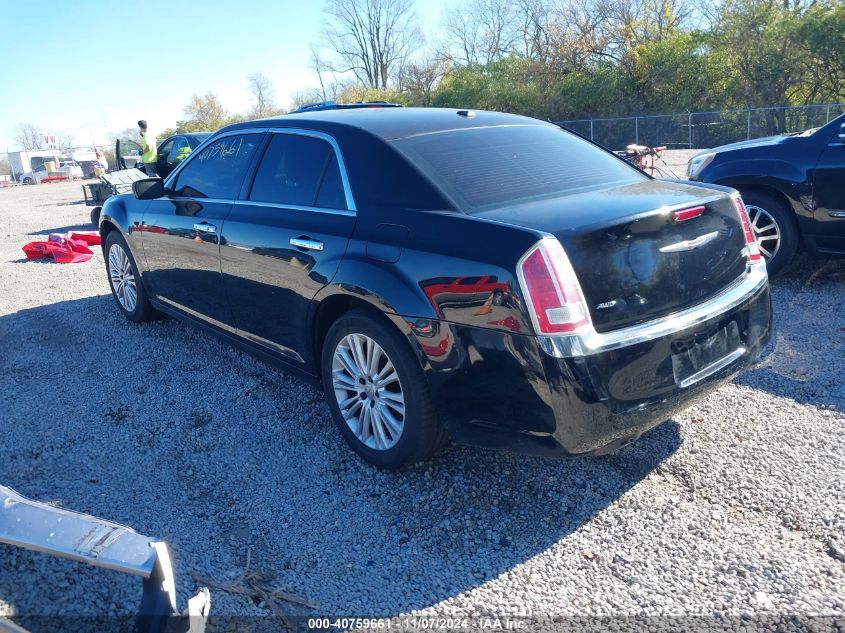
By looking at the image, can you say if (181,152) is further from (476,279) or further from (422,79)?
(422,79)

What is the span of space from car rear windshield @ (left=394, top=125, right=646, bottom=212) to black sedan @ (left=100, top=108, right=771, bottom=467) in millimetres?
14

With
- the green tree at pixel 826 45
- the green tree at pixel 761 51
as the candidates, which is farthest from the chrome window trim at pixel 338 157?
the green tree at pixel 761 51

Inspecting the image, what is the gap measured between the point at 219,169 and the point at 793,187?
483 centimetres

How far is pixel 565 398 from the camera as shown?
268 cm

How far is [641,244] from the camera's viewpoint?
2920 mm

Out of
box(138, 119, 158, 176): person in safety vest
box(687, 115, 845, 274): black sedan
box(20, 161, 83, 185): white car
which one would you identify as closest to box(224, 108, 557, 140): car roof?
box(687, 115, 845, 274): black sedan

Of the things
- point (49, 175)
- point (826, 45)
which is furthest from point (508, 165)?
point (49, 175)

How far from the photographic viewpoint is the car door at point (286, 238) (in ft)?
11.7

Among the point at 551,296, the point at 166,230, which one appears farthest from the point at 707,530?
the point at 166,230

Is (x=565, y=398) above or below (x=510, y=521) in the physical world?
above

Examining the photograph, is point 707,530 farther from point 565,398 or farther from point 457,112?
point 457,112

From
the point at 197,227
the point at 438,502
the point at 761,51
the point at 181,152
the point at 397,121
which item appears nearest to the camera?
the point at 438,502

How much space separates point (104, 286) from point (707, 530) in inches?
279

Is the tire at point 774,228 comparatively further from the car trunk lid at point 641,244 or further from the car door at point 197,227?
the car door at point 197,227
